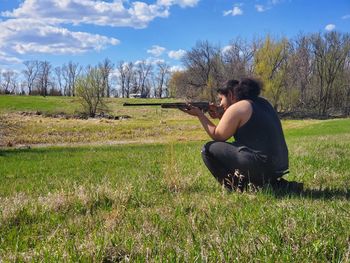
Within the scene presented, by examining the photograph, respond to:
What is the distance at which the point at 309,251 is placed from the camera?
117 inches

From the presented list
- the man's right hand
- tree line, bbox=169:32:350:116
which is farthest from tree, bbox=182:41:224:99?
the man's right hand

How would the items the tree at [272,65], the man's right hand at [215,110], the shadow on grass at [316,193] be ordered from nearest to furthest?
the shadow on grass at [316,193], the man's right hand at [215,110], the tree at [272,65]

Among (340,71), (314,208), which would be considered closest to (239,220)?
(314,208)

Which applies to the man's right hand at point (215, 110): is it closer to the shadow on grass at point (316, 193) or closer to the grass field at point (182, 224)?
the grass field at point (182, 224)

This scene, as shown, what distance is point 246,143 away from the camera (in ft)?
18.4

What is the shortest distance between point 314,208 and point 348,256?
1.45 metres

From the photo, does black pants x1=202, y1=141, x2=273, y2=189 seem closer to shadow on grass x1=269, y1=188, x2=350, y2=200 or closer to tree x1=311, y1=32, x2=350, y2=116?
shadow on grass x1=269, y1=188, x2=350, y2=200

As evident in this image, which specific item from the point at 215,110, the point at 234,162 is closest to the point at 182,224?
the point at 234,162

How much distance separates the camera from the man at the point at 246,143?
17.9ft

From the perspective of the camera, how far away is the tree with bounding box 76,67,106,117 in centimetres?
6400

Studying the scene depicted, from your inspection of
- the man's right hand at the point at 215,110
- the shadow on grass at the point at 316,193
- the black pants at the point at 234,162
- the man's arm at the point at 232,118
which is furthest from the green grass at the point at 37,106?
the shadow on grass at the point at 316,193

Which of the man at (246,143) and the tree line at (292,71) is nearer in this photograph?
the man at (246,143)

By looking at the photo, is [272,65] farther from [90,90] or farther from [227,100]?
[227,100]

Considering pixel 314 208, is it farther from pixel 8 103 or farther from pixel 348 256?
pixel 8 103
